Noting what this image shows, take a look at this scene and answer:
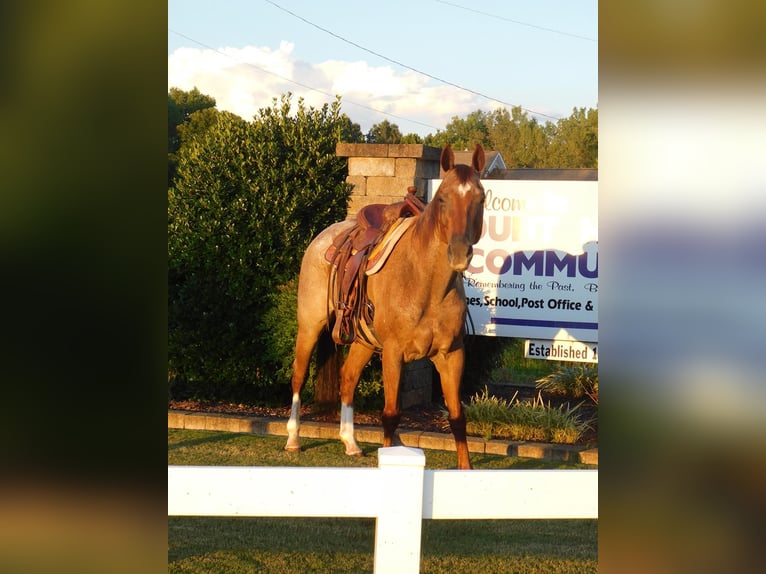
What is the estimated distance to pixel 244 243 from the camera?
953 cm

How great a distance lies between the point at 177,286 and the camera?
9898mm

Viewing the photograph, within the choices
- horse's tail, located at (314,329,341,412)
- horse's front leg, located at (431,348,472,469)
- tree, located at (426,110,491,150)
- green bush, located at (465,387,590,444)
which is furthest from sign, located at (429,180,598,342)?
tree, located at (426,110,491,150)

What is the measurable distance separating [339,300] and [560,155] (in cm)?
5486

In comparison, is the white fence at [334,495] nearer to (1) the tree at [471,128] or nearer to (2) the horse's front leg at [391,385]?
(2) the horse's front leg at [391,385]

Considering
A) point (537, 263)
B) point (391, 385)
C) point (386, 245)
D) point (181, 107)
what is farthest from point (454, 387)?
point (181, 107)

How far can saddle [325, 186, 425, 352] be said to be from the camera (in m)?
7.15

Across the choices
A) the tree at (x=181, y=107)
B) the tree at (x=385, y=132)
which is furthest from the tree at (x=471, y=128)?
the tree at (x=181, y=107)

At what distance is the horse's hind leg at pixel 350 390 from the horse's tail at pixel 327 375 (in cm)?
58

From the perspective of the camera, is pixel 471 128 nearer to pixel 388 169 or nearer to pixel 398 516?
pixel 388 169

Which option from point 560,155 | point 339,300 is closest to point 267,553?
point 339,300

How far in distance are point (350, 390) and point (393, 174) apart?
2536mm

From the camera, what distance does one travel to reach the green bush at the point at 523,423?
330 inches
